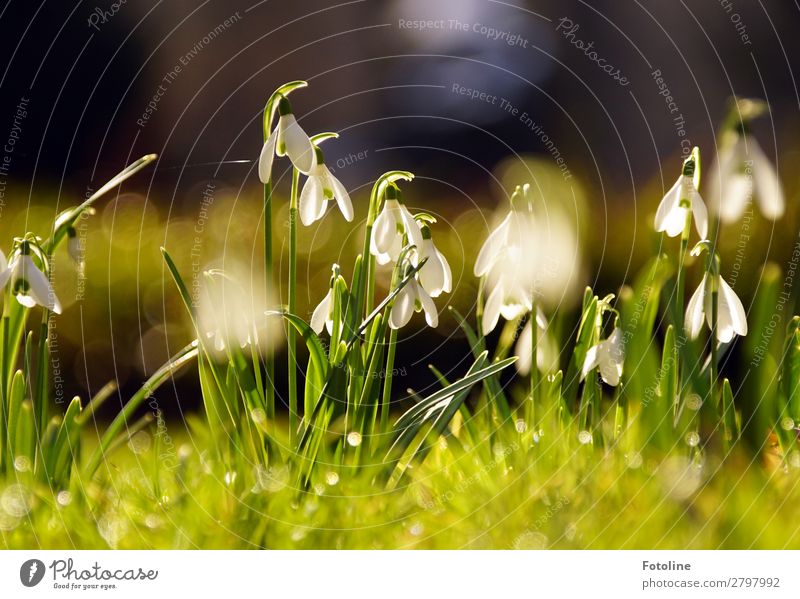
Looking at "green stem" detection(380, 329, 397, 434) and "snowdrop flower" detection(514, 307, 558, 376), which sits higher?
"snowdrop flower" detection(514, 307, 558, 376)

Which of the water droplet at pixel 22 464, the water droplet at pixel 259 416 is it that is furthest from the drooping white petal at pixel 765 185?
the water droplet at pixel 22 464

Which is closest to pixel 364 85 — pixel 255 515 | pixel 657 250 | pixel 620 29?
pixel 620 29

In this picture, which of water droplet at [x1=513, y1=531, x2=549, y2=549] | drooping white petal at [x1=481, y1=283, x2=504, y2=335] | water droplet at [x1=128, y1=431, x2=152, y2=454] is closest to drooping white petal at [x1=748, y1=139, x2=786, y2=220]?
drooping white petal at [x1=481, y1=283, x2=504, y2=335]

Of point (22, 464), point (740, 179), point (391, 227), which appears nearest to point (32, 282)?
point (22, 464)

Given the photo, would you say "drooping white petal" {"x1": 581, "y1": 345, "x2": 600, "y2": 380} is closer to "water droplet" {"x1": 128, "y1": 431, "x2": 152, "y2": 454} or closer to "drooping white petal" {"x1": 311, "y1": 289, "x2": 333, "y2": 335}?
"drooping white petal" {"x1": 311, "y1": 289, "x2": 333, "y2": 335}

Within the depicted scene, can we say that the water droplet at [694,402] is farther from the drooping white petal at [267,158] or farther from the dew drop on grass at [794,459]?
the drooping white petal at [267,158]
